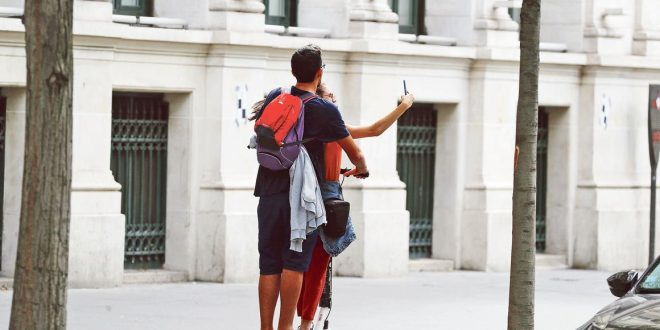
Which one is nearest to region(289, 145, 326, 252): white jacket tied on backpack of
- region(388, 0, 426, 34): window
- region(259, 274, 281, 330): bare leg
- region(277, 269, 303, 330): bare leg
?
region(277, 269, 303, 330): bare leg

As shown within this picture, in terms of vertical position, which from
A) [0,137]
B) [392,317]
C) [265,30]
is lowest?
[392,317]

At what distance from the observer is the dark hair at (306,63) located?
11000 millimetres

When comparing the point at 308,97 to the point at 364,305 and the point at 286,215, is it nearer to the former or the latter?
the point at 286,215

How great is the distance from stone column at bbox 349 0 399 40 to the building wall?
0.02 metres

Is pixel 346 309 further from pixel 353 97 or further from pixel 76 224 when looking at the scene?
pixel 353 97

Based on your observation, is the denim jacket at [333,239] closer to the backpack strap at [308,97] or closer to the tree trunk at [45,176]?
the backpack strap at [308,97]

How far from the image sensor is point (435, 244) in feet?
70.3

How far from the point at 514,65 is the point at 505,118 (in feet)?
2.30

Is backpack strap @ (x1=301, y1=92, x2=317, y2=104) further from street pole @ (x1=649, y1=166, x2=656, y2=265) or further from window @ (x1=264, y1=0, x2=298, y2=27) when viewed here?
street pole @ (x1=649, y1=166, x2=656, y2=265)

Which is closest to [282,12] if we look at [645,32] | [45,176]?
[645,32]

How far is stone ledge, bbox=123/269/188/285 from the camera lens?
17.8 m

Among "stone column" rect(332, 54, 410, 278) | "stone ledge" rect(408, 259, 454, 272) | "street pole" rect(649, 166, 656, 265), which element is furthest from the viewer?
"street pole" rect(649, 166, 656, 265)

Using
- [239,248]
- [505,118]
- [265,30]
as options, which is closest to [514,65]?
[505,118]

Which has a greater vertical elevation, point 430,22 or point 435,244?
point 430,22
